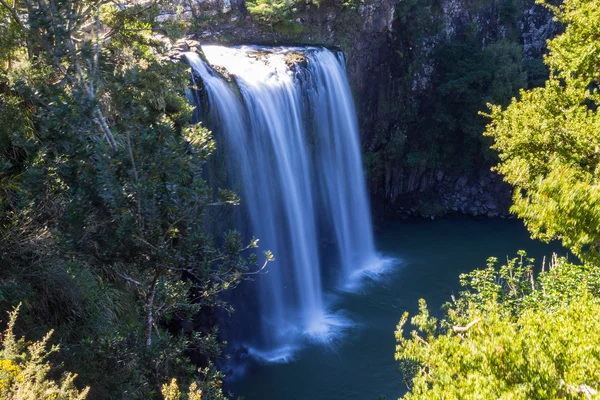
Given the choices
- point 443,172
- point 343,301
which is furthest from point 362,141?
point 343,301

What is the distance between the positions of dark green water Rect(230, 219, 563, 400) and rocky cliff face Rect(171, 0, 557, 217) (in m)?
2.35

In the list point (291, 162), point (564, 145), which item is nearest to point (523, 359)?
point (564, 145)

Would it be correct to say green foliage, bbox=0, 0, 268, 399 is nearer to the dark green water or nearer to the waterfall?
the dark green water

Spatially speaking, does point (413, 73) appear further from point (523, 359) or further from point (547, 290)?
point (523, 359)

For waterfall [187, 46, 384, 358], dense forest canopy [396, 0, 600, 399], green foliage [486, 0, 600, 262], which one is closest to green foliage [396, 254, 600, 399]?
dense forest canopy [396, 0, 600, 399]

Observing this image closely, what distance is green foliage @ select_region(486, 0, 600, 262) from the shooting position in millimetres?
7059

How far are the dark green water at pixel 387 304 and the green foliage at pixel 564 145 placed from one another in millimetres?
8824

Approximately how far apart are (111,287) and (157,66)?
506 centimetres

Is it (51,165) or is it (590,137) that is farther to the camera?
(590,137)

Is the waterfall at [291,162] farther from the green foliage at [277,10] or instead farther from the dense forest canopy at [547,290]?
the dense forest canopy at [547,290]

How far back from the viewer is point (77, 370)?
761 centimetres

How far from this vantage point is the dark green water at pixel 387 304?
15.6 metres

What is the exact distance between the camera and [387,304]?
68.9 ft

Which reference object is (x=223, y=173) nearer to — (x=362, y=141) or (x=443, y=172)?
(x=362, y=141)
